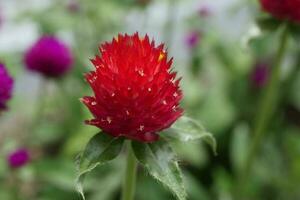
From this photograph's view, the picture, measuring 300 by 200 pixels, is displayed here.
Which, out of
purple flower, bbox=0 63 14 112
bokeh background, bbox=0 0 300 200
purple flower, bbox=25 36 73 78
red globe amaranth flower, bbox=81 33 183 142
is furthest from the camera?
bokeh background, bbox=0 0 300 200

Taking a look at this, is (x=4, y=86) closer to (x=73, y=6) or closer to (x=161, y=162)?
(x=161, y=162)

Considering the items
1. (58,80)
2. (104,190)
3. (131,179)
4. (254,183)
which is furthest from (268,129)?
(131,179)

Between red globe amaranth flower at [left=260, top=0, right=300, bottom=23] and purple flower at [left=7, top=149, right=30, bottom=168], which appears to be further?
purple flower at [left=7, top=149, right=30, bottom=168]

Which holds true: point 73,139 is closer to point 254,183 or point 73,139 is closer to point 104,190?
point 104,190

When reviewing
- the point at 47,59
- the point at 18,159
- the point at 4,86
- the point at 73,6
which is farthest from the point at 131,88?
the point at 73,6

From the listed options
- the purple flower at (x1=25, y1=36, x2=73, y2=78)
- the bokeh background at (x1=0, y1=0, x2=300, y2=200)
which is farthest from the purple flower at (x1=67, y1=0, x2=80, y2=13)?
the purple flower at (x1=25, y1=36, x2=73, y2=78)

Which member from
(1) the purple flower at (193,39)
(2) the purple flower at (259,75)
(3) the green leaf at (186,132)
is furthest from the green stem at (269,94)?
(2) the purple flower at (259,75)

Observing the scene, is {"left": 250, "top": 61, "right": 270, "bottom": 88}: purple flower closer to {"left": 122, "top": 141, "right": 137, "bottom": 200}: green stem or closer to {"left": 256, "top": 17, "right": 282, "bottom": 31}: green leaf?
{"left": 256, "top": 17, "right": 282, "bottom": 31}: green leaf

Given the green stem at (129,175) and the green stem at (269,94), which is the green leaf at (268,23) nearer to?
the green stem at (269,94)
